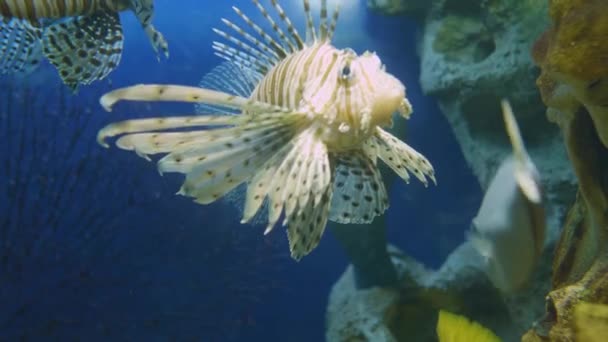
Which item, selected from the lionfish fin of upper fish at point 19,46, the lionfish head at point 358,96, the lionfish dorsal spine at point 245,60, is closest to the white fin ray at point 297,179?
the lionfish head at point 358,96

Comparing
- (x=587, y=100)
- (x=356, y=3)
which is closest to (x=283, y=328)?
(x=356, y=3)

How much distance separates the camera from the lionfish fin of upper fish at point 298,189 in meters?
1.65

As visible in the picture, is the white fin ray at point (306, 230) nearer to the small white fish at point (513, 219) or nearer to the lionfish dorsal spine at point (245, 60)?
the small white fish at point (513, 219)

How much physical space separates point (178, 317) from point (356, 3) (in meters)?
3.51

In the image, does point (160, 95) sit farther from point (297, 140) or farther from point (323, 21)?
point (323, 21)

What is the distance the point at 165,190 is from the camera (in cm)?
500

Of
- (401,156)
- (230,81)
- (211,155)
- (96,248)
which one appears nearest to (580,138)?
(401,156)

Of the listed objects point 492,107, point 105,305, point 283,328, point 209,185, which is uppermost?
point 492,107

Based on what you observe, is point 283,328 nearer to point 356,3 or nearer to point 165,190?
point 165,190

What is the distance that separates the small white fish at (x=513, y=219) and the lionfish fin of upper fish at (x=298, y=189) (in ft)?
1.69

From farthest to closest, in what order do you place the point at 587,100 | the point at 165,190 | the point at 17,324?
the point at 165,190, the point at 17,324, the point at 587,100

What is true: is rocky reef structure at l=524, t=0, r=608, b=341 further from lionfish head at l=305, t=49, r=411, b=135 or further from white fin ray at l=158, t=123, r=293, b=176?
white fin ray at l=158, t=123, r=293, b=176

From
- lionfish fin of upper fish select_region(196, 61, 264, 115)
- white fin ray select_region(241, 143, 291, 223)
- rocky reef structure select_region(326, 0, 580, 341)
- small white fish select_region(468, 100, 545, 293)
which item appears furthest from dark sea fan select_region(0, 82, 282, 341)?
small white fish select_region(468, 100, 545, 293)

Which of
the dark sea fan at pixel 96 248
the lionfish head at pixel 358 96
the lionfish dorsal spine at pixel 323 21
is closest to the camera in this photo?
the lionfish head at pixel 358 96
